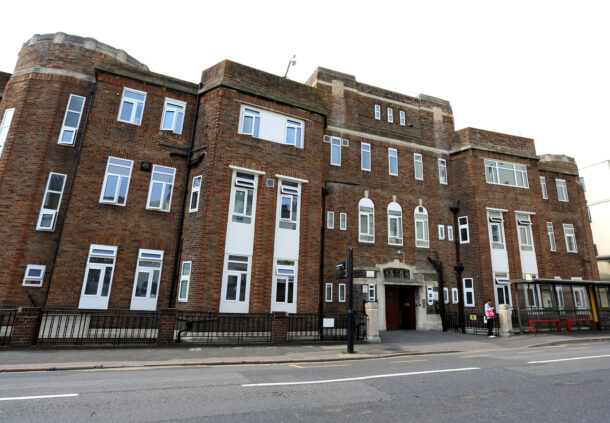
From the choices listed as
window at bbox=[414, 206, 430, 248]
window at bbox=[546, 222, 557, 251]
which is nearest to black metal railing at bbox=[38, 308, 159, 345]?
window at bbox=[414, 206, 430, 248]

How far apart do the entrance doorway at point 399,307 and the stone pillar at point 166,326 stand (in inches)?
474

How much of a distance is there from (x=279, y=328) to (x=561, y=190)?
80.9 ft

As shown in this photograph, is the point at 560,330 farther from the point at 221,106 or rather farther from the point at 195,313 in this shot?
the point at 221,106

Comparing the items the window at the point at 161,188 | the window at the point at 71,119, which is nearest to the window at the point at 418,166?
the window at the point at 161,188

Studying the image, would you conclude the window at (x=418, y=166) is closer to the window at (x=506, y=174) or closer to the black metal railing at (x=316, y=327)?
the window at (x=506, y=174)

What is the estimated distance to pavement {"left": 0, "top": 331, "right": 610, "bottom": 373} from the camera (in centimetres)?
903

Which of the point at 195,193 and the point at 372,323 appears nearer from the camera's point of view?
the point at 372,323

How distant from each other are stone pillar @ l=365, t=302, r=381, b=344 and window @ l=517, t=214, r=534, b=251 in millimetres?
13258

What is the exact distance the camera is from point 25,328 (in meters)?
10.6

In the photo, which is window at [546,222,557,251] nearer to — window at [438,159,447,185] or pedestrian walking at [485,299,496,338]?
window at [438,159,447,185]

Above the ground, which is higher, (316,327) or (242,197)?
(242,197)

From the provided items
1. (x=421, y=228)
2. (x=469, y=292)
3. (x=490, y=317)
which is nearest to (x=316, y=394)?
(x=490, y=317)

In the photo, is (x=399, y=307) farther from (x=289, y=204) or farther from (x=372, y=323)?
(x=289, y=204)

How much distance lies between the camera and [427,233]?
21.3m
